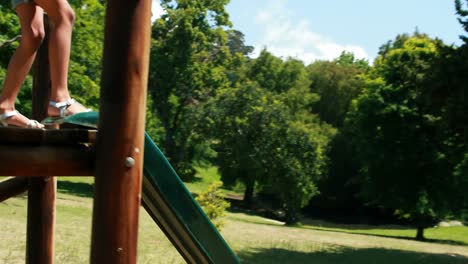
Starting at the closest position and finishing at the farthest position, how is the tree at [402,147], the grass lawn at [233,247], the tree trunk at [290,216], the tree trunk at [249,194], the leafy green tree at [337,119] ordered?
1. the grass lawn at [233,247]
2. the tree at [402,147]
3. the tree trunk at [290,216]
4. the tree trunk at [249,194]
5. the leafy green tree at [337,119]

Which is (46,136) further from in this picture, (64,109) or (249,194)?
(249,194)

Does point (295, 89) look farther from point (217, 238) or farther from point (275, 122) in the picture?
point (217, 238)

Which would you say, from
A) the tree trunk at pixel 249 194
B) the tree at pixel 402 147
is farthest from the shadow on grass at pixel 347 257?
the tree trunk at pixel 249 194

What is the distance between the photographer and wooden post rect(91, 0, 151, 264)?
2.53m

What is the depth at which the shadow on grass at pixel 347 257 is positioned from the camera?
16812 mm

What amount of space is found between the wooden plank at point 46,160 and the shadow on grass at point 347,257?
13.2 m

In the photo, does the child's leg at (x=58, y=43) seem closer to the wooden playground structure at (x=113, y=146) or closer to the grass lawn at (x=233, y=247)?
the wooden playground structure at (x=113, y=146)

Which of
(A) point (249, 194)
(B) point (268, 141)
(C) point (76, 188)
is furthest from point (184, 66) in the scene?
(A) point (249, 194)

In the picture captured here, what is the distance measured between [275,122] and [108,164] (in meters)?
32.9

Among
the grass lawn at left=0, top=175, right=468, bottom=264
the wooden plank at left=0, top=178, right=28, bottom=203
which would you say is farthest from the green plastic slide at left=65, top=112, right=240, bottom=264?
the grass lawn at left=0, top=175, right=468, bottom=264

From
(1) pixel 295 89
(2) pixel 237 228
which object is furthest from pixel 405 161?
(1) pixel 295 89

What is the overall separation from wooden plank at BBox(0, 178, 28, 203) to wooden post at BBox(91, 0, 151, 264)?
6.59 feet

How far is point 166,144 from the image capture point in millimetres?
40969

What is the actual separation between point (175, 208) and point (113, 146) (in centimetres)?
52
